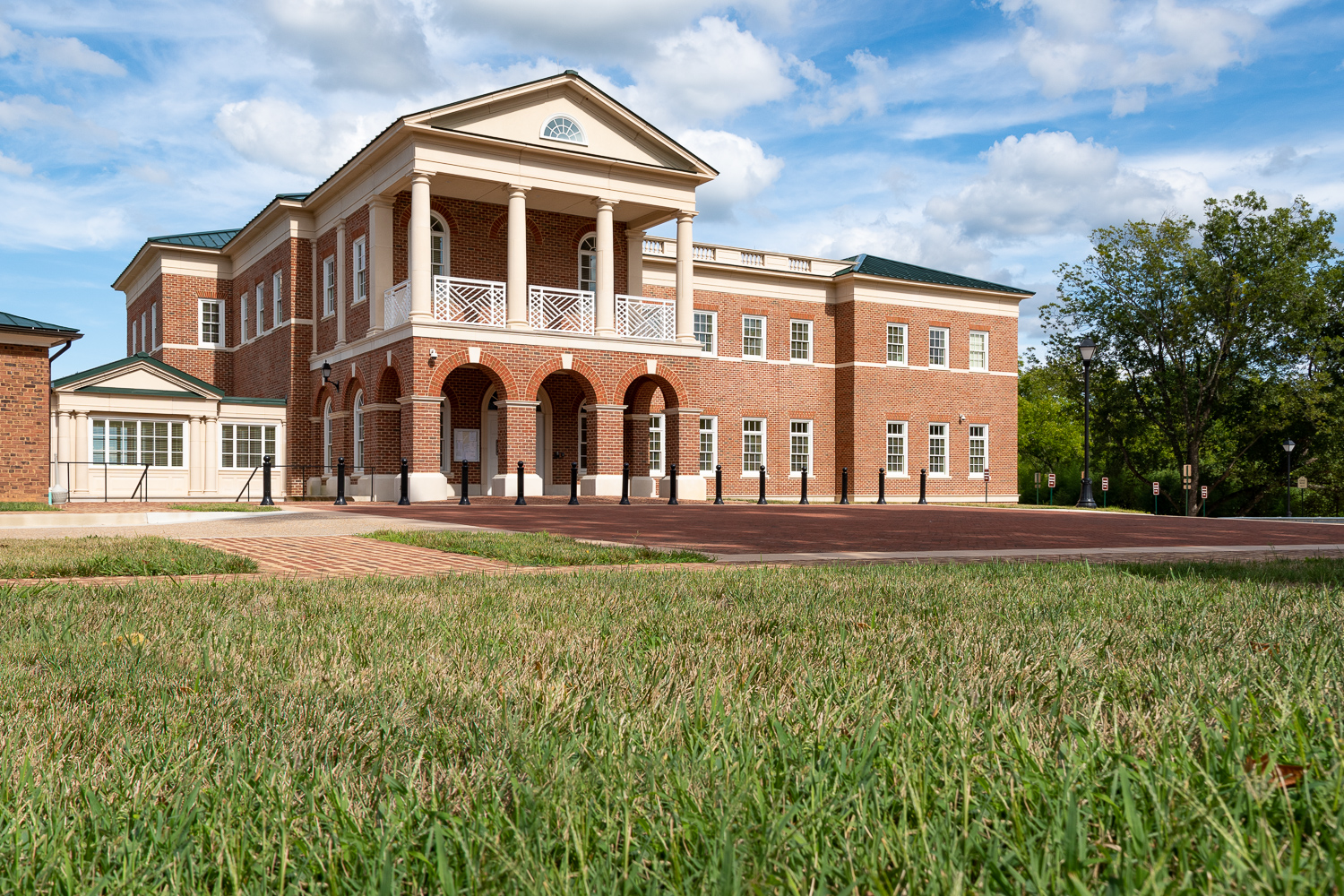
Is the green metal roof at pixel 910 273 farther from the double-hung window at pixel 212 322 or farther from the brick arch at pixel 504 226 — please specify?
the double-hung window at pixel 212 322

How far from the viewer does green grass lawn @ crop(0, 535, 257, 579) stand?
6.29 m

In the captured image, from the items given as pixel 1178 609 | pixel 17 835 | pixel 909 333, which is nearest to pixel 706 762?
pixel 17 835

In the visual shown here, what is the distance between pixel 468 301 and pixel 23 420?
9840mm

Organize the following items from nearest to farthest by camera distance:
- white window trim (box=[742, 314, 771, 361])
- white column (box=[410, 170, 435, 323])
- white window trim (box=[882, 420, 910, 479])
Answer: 1. white column (box=[410, 170, 435, 323])
2. white window trim (box=[742, 314, 771, 361])
3. white window trim (box=[882, 420, 910, 479])

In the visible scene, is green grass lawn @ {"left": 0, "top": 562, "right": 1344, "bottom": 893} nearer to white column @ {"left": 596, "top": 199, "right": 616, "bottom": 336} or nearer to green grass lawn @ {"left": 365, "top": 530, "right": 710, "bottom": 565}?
green grass lawn @ {"left": 365, "top": 530, "right": 710, "bottom": 565}

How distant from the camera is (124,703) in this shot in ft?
8.52

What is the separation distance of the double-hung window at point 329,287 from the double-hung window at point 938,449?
21058mm

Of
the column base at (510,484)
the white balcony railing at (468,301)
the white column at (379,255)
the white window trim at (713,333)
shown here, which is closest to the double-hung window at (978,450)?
the white window trim at (713,333)

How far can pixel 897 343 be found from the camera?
36188mm

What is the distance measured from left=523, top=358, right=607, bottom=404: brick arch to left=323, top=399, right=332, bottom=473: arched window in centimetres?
728

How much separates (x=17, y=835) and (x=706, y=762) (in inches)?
45.6

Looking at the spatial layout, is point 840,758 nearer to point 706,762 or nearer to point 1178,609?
point 706,762

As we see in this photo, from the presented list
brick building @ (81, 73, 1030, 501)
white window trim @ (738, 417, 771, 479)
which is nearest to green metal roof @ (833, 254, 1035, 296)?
brick building @ (81, 73, 1030, 501)

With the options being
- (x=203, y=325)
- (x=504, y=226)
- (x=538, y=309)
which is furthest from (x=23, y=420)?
(x=203, y=325)
